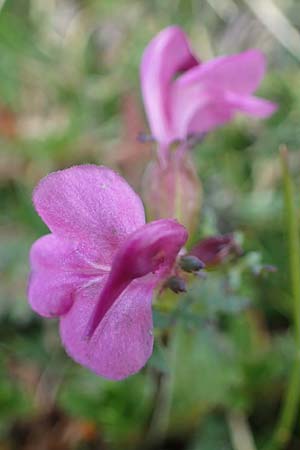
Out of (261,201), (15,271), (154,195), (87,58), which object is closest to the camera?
(154,195)

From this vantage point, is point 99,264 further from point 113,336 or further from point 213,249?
point 213,249

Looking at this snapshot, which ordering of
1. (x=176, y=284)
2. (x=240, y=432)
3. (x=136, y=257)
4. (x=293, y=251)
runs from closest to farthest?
(x=136, y=257)
(x=176, y=284)
(x=293, y=251)
(x=240, y=432)

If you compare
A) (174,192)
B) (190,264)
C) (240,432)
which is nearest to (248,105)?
(174,192)

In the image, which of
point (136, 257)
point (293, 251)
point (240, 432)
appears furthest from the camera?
point (240, 432)

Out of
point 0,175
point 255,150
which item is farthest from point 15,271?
point 255,150

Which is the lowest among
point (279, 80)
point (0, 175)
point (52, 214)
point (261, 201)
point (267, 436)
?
point (267, 436)

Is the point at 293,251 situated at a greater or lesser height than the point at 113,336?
lesser

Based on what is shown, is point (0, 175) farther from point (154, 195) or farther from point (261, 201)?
point (154, 195)
